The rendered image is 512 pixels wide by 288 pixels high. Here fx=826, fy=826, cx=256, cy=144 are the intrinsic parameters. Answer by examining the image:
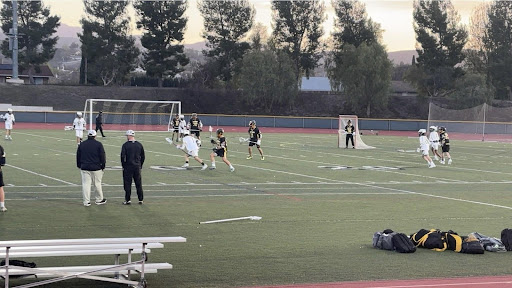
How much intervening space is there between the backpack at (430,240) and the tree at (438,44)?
86.6 m

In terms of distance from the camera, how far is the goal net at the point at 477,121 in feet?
215

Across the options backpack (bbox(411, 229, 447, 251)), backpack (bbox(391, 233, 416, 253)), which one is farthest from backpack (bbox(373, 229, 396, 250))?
backpack (bbox(411, 229, 447, 251))

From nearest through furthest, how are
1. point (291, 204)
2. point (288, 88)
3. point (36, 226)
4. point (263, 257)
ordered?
point (263, 257)
point (36, 226)
point (291, 204)
point (288, 88)

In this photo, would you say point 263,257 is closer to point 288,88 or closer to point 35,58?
point 288,88

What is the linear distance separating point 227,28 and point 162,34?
9.30m

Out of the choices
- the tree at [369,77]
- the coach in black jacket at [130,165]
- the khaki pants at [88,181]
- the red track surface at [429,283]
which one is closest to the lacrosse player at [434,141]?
the coach in black jacket at [130,165]

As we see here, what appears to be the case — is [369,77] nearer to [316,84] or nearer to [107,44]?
[107,44]

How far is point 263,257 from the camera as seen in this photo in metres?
13.5

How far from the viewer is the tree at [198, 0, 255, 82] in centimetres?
10144

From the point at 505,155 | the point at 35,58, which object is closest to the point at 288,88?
the point at 35,58

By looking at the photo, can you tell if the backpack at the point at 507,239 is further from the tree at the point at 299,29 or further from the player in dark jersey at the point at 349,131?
the tree at the point at 299,29

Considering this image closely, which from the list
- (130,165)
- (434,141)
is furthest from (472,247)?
(434,141)

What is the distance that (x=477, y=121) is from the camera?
226ft

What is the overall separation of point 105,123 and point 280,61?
34.3 m
